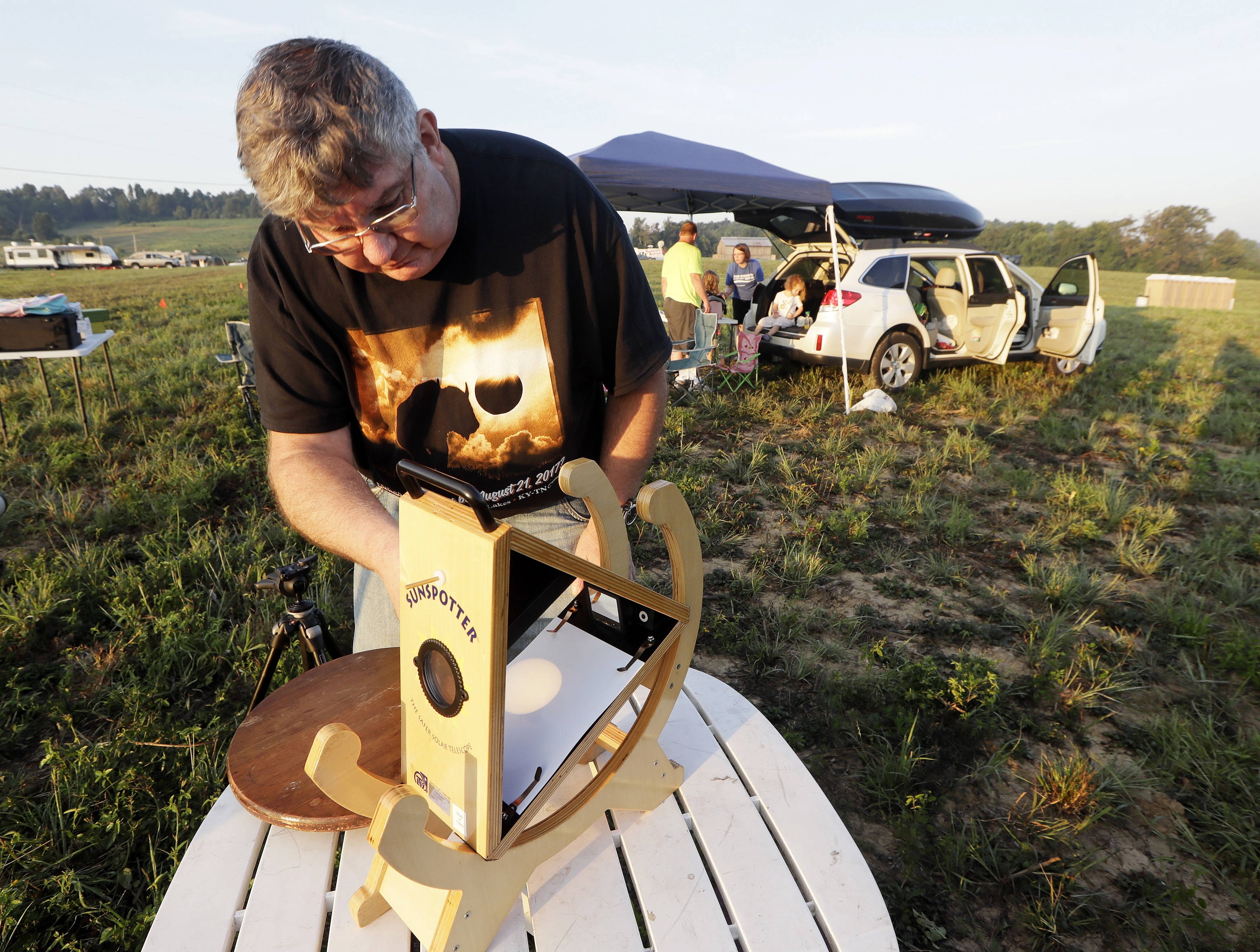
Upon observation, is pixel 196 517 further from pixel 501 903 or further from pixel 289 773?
pixel 501 903

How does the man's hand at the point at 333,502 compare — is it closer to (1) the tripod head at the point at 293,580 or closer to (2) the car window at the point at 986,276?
(1) the tripod head at the point at 293,580

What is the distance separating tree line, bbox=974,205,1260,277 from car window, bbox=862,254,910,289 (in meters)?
59.1

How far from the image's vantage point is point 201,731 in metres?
2.40

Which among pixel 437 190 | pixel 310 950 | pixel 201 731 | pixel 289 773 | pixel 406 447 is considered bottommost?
pixel 201 731

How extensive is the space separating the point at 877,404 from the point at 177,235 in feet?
362

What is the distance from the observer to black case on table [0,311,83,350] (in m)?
5.06

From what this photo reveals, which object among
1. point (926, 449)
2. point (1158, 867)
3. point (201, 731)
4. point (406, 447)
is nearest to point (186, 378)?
point (201, 731)

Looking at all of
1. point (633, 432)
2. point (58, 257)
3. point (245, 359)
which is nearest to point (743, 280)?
point (245, 359)

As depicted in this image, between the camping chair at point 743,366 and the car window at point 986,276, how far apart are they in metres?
2.86

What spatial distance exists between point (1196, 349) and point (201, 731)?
1478cm

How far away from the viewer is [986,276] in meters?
8.52

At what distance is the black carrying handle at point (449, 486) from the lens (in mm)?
821

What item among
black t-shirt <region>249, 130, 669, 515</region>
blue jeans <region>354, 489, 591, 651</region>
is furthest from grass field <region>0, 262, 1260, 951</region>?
black t-shirt <region>249, 130, 669, 515</region>

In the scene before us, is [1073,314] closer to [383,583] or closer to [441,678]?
[383,583]
